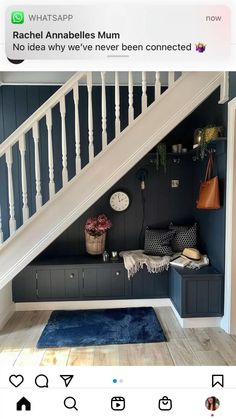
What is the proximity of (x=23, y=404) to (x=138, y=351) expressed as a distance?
1.89 meters

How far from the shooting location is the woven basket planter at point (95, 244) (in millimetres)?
3273

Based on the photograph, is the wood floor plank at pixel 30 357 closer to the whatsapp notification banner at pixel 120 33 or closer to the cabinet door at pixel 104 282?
the cabinet door at pixel 104 282

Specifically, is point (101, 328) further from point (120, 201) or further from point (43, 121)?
point (43, 121)

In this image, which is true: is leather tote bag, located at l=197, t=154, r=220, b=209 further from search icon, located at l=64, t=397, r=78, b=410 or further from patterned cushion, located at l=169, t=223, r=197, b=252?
search icon, located at l=64, t=397, r=78, b=410

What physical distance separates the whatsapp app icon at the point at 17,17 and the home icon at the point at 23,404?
0.79m

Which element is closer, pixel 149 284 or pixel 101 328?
pixel 101 328

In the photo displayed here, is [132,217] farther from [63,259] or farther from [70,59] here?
[70,59]

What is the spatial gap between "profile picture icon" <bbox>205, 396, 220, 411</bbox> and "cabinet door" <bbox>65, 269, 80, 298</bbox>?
2621 mm

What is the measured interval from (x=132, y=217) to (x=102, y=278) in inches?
33.5

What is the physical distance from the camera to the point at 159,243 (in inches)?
128

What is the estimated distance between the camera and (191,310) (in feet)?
8.83

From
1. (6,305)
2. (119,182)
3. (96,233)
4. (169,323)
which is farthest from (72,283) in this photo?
(119,182)

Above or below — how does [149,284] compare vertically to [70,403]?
below

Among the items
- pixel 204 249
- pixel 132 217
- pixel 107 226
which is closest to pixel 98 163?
pixel 107 226
